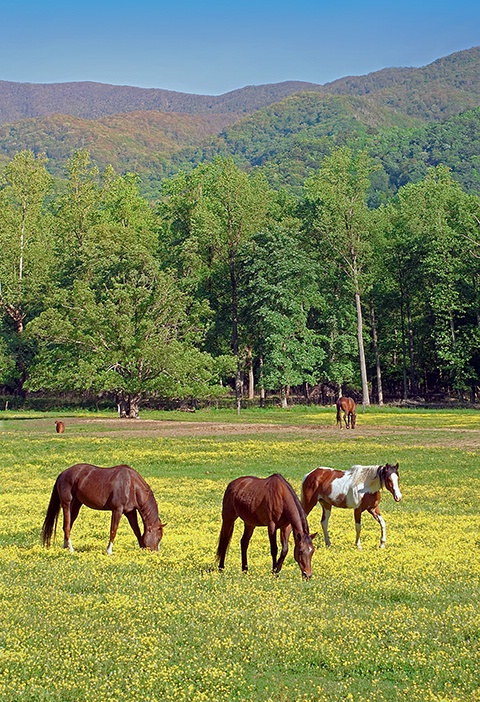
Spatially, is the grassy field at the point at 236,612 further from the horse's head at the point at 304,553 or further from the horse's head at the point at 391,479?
the horse's head at the point at 391,479

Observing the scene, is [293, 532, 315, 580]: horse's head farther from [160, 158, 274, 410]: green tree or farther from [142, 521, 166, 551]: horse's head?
[160, 158, 274, 410]: green tree

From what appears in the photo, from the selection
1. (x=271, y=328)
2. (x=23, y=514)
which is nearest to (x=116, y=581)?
(x=23, y=514)

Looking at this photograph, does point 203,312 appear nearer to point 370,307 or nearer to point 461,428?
point 370,307

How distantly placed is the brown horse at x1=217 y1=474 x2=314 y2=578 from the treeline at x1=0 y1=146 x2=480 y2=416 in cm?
5263

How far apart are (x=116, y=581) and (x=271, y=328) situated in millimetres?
64336

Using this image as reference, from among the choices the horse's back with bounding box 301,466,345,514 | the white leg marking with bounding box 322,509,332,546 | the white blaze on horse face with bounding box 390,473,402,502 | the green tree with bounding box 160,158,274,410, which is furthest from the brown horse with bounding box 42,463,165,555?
the green tree with bounding box 160,158,274,410

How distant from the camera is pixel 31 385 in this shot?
221ft

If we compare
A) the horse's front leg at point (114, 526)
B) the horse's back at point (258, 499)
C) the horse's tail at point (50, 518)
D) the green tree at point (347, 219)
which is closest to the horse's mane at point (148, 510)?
the horse's front leg at point (114, 526)

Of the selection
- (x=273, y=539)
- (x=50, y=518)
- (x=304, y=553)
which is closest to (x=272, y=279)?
(x=50, y=518)

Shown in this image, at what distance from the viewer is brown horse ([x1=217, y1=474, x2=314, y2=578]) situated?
12.8 m

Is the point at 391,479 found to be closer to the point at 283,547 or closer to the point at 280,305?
the point at 283,547

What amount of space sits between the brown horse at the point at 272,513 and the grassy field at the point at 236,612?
0.39 metres

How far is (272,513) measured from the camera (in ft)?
42.8

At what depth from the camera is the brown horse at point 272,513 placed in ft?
41.9
